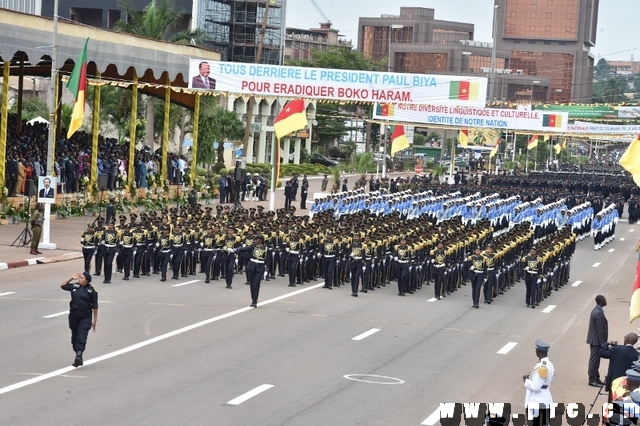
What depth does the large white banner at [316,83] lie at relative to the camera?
4134cm

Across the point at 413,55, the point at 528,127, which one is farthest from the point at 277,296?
the point at 413,55

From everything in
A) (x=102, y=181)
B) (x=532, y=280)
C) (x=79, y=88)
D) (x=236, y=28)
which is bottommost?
(x=532, y=280)

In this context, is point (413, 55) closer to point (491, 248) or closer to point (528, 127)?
point (528, 127)

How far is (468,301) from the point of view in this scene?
2692 centimetres

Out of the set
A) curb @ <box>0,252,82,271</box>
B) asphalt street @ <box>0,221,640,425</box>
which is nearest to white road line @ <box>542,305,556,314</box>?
asphalt street @ <box>0,221,640,425</box>

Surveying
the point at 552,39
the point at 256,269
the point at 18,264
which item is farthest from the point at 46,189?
the point at 552,39

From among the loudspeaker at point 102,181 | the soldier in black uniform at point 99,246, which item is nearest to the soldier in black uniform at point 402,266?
the soldier in black uniform at point 99,246

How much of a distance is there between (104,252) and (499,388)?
38.3 feet

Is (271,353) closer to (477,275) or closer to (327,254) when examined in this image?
(477,275)

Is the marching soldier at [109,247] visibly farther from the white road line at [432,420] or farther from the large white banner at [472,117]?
the large white banner at [472,117]

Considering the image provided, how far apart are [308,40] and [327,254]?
123 metres

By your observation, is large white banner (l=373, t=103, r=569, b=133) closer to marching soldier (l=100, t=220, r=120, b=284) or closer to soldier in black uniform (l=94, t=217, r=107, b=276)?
soldier in black uniform (l=94, t=217, r=107, b=276)

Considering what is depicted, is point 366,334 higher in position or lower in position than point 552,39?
lower

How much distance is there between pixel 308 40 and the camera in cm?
14825
